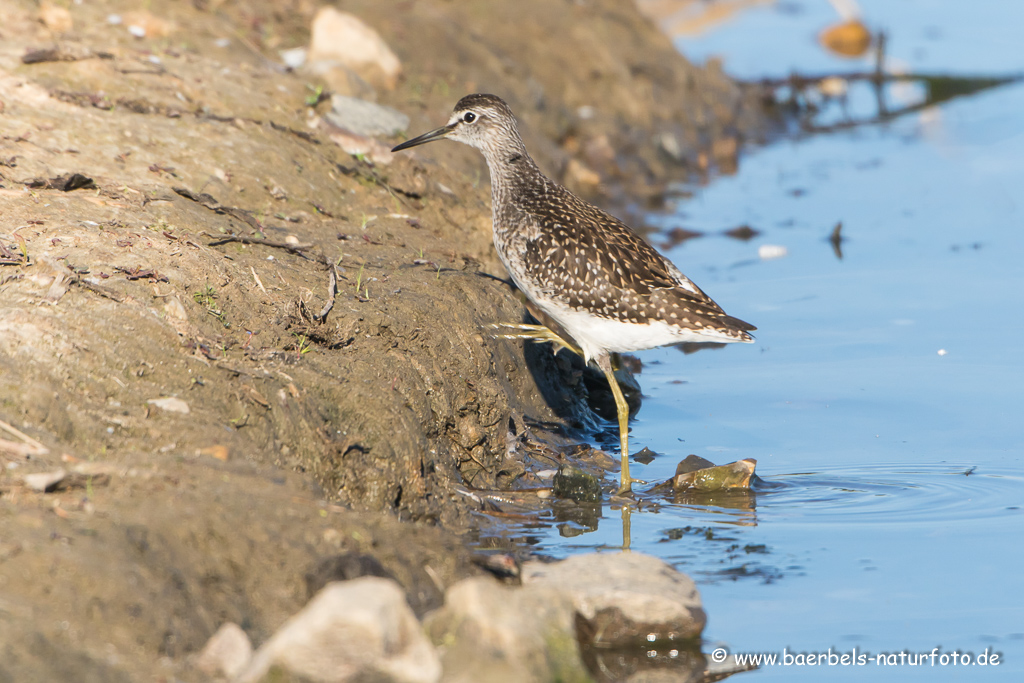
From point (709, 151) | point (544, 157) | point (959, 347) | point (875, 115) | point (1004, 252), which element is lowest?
point (959, 347)

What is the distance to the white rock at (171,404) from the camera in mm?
4996

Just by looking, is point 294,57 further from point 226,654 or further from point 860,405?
point 226,654

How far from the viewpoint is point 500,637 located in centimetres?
386

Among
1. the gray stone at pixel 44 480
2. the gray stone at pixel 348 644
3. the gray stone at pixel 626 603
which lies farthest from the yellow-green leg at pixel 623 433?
the gray stone at pixel 44 480

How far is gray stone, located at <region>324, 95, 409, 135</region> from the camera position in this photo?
855cm

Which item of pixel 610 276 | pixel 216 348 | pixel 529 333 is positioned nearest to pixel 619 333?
pixel 610 276

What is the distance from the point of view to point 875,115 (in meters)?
16.4

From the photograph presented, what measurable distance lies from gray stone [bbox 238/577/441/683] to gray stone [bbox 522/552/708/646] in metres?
1.01

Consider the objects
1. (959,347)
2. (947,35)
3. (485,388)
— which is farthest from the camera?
(947,35)

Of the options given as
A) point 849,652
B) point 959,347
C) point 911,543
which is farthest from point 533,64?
point 849,652

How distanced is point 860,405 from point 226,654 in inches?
202

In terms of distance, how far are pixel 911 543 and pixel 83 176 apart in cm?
512

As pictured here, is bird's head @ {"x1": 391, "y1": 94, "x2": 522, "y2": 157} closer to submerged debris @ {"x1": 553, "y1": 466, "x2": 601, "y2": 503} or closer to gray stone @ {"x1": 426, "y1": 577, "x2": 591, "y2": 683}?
submerged debris @ {"x1": 553, "y1": 466, "x2": 601, "y2": 503}

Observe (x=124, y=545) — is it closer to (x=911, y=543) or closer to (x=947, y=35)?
(x=911, y=543)
